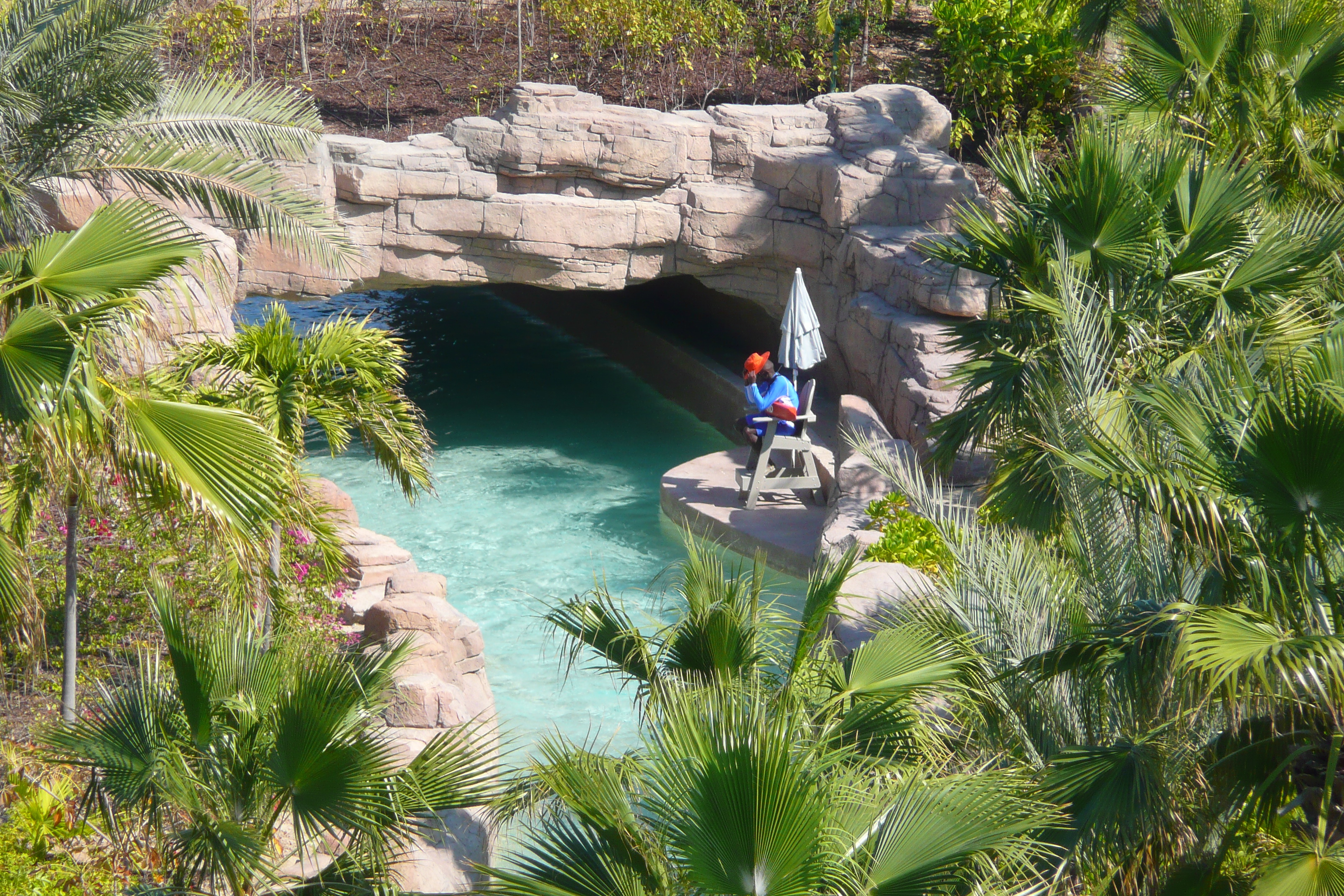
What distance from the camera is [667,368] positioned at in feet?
54.5

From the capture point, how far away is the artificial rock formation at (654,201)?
12.5 m

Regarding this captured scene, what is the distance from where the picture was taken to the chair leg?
11.3 meters

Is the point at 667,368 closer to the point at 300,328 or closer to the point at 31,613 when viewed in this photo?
the point at 300,328

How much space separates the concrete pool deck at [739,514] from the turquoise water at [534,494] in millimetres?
262

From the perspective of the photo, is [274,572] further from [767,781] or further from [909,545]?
[909,545]

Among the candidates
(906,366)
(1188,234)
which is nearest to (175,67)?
(906,366)

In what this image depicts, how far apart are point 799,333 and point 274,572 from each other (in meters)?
6.73

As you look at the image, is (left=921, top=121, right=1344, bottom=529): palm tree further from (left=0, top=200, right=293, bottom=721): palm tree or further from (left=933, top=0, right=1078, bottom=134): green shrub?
(left=933, top=0, right=1078, bottom=134): green shrub

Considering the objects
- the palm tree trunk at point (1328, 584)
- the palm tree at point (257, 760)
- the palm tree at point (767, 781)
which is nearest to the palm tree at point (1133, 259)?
the palm tree at point (767, 781)

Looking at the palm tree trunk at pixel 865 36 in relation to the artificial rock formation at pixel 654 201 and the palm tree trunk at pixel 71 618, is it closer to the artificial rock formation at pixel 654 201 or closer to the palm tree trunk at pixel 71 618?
the artificial rock formation at pixel 654 201

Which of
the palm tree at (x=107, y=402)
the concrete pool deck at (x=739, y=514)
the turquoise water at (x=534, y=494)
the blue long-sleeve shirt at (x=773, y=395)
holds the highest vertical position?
the palm tree at (x=107, y=402)

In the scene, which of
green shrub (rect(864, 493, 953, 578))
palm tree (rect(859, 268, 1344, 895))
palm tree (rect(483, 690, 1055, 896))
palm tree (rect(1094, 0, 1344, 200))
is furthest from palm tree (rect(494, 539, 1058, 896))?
palm tree (rect(1094, 0, 1344, 200))

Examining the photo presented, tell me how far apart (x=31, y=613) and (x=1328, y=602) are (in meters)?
5.16

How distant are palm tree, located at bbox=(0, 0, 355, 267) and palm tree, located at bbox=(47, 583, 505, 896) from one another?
3.37m
